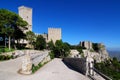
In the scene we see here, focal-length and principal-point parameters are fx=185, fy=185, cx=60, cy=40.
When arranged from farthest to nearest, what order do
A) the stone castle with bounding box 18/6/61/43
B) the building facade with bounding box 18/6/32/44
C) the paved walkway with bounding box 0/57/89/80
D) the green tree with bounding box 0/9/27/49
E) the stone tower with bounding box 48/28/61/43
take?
the stone tower with bounding box 48/28/61/43 < the stone castle with bounding box 18/6/61/43 < the building facade with bounding box 18/6/32/44 < the green tree with bounding box 0/9/27/49 < the paved walkway with bounding box 0/57/89/80

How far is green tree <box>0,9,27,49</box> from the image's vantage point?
1518 inches

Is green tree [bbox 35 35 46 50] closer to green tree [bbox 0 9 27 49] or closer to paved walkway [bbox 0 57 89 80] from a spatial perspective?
green tree [bbox 0 9 27 49]

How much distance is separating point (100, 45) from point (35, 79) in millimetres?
73807

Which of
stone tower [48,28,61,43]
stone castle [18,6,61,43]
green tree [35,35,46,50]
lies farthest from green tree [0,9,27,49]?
stone tower [48,28,61,43]

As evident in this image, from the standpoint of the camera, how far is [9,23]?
133 feet

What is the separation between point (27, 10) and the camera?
202 ft

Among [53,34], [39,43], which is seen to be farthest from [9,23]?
[53,34]

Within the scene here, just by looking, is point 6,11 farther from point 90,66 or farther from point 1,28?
point 90,66

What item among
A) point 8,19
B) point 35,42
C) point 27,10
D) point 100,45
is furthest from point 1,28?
point 100,45

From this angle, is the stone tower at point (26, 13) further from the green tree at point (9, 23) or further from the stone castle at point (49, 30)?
the green tree at point (9, 23)

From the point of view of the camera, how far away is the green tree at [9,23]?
38.6m

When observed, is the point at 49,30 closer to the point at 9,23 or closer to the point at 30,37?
the point at 30,37

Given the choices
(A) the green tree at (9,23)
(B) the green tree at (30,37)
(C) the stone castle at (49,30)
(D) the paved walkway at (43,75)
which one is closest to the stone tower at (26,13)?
(C) the stone castle at (49,30)

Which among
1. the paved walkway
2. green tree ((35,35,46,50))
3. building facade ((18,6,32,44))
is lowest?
the paved walkway
